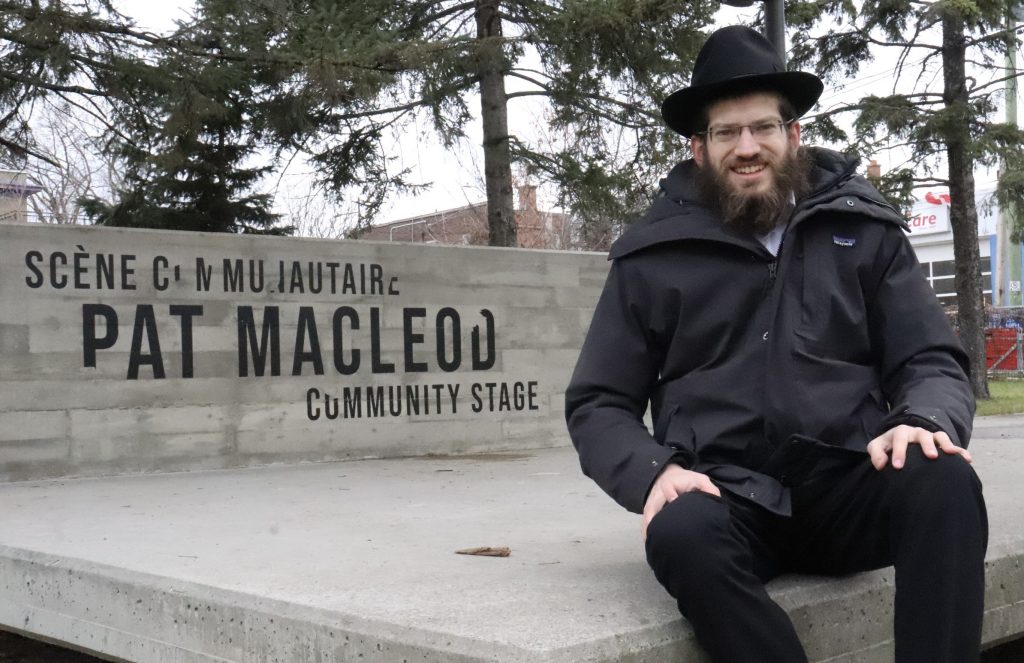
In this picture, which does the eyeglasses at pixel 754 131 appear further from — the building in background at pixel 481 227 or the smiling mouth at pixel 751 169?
the building in background at pixel 481 227

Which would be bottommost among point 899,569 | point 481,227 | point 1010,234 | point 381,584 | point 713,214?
point 381,584

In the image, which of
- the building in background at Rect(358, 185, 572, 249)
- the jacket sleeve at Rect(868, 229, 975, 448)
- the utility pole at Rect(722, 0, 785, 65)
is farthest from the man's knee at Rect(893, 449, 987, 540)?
the building in background at Rect(358, 185, 572, 249)

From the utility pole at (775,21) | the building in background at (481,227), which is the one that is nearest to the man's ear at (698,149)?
the utility pole at (775,21)

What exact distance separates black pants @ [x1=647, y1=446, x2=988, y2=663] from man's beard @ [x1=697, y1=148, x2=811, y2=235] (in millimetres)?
667

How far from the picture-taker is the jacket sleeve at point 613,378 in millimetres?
2529

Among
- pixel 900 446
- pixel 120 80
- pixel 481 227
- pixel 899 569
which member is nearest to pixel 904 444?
pixel 900 446

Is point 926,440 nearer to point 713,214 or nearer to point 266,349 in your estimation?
point 713,214

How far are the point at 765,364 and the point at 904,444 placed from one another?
0.38 meters

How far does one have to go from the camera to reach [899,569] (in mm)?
2203

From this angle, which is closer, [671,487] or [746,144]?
[671,487]

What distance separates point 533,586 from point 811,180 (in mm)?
1233

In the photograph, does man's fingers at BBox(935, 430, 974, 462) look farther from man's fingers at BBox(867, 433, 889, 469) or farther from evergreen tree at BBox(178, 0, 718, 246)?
evergreen tree at BBox(178, 0, 718, 246)

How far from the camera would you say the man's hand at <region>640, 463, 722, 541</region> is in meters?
2.31

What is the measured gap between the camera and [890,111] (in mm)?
14492
